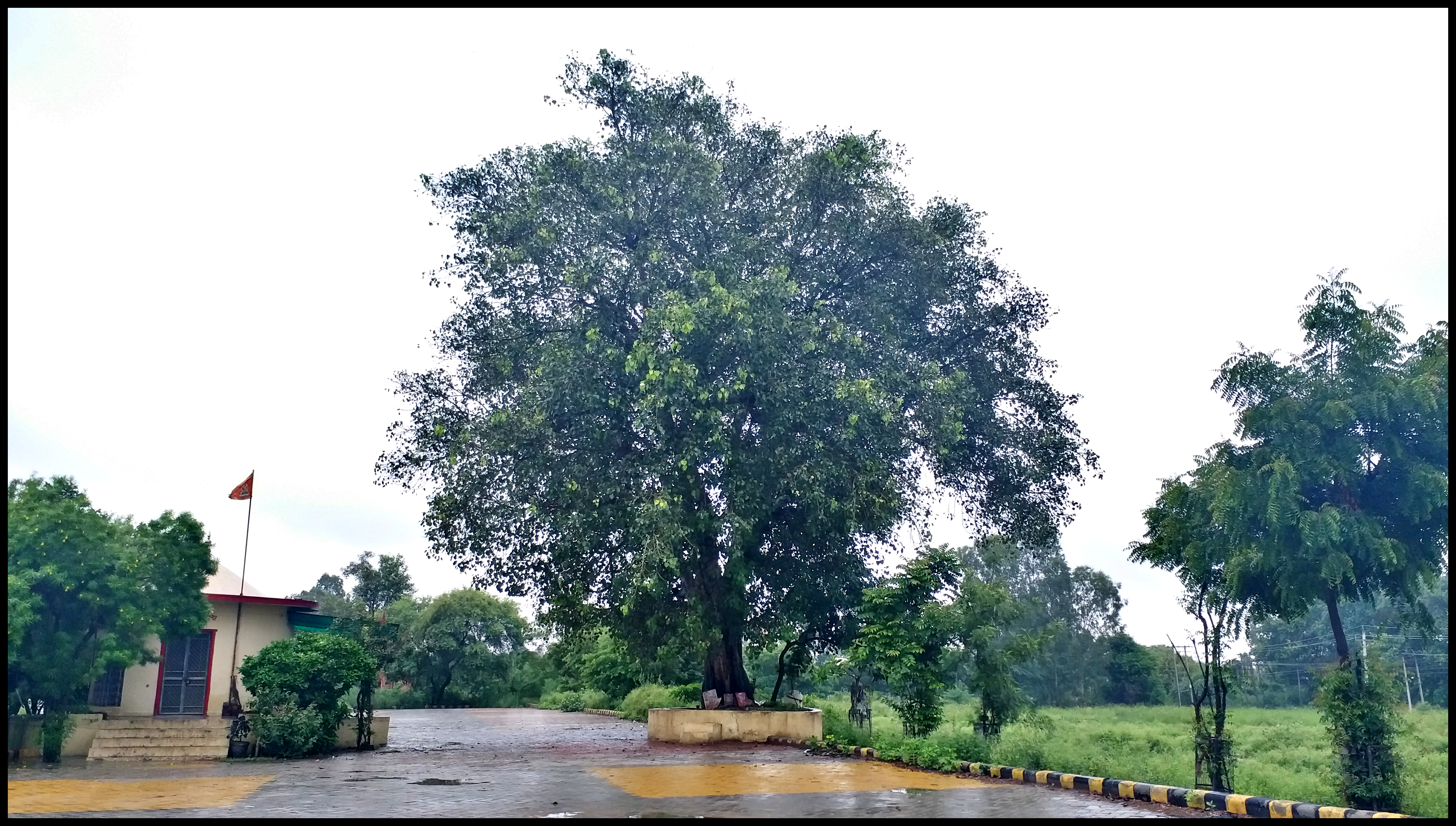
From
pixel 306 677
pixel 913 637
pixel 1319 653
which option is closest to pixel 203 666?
pixel 306 677

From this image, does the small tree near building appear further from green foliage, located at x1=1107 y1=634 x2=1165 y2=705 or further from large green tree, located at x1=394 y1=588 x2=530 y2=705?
green foliage, located at x1=1107 y1=634 x2=1165 y2=705

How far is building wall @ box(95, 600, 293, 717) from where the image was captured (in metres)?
19.0

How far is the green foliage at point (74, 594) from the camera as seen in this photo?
14.3m

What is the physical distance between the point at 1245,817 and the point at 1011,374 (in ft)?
42.9

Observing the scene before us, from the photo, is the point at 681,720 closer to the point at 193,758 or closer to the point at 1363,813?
the point at 193,758

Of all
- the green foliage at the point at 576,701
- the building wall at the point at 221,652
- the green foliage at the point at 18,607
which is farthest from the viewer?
the green foliage at the point at 576,701

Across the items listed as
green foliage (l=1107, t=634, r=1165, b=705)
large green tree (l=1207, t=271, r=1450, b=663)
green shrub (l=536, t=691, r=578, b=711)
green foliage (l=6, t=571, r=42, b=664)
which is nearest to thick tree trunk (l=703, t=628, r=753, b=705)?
large green tree (l=1207, t=271, r=1450, b=663)

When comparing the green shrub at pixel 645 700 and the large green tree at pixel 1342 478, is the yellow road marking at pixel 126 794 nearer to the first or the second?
the large green tree at pixel 1342 478

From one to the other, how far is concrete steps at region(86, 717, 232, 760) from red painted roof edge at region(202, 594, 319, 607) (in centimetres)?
301

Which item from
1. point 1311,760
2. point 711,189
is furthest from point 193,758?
point 1311,760

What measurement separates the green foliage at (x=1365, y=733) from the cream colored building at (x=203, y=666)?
1748cm

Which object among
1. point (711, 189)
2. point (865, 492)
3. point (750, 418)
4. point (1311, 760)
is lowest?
point (1311, 760)

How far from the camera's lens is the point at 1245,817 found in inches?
362

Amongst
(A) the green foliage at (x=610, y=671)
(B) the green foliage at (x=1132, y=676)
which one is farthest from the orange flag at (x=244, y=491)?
(B) the green foliage at (x=1132, y=676)
